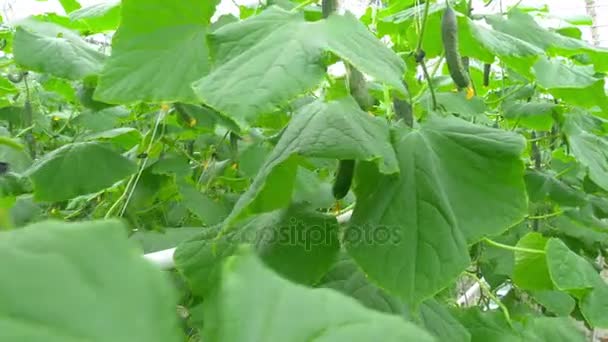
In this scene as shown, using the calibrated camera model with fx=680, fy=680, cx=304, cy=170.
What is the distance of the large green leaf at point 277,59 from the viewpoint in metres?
0.64

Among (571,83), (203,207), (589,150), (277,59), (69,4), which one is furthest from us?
(69,4)

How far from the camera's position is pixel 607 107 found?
1.53 meters

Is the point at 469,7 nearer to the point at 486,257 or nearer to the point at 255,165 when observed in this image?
the point at 255,165

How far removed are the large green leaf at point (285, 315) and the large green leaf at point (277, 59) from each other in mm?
356

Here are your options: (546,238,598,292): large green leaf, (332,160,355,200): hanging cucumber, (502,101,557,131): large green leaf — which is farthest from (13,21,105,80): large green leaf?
(502,101,557,131): large green leaf

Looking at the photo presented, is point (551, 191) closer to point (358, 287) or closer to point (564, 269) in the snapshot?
point (564, 269)

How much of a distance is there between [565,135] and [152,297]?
1554mm

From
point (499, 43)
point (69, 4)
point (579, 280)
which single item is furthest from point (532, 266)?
point (69, 4)

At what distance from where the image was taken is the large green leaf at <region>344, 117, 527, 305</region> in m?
0.74

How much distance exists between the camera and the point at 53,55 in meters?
1.14

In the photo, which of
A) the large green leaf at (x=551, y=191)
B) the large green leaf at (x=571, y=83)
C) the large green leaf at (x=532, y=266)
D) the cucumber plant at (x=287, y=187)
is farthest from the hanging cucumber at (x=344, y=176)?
the large green leaf at (x=551, y=191)

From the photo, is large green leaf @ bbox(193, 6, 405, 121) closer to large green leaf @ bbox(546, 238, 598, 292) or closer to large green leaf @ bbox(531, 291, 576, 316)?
large green leaf @ bbox(546, 238, 598, 292)

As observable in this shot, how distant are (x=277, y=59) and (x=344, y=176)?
21 centimetres

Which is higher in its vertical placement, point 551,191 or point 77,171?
point 77,171
